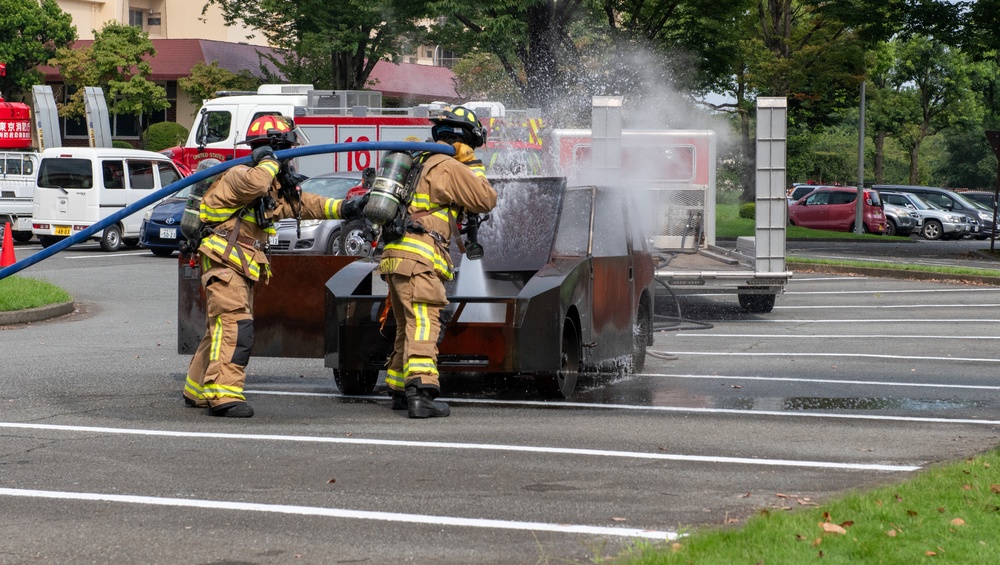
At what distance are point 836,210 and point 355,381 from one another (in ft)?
105

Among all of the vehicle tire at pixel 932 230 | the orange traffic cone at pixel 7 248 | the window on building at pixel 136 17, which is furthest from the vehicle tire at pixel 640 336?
the window on building at pixel 136 17

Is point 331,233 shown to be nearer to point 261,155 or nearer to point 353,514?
point 261,155

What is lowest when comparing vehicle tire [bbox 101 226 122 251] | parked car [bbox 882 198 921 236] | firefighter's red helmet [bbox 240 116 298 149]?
vehicle tire [bbox 101 226 122 251]

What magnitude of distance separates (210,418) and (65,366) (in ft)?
10.1

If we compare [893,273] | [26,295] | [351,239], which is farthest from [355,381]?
[893,273]

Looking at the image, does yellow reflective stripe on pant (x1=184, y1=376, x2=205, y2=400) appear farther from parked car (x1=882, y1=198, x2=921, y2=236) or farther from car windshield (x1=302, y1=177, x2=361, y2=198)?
parked car (x1=882, y1=198, x2=921, y2=236)

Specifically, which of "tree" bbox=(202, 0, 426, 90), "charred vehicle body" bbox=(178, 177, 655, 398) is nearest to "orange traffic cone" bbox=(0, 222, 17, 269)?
"charred vehicle body" bbox=(178, 177, 655, 398)

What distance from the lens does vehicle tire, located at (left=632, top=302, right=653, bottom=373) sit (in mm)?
10477

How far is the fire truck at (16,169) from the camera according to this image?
2656 centimetres

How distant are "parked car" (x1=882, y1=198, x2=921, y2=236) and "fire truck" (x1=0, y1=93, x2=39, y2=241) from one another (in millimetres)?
24151

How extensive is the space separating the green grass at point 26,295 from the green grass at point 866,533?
433 inches

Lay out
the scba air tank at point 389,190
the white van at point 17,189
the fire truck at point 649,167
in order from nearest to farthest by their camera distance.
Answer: the scba air tank at point 389,190, the fire truck at point 649,167, the white van at point 17,189

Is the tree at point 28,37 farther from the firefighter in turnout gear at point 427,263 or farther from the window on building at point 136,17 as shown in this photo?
the firefighter in turnout gear at point 427,263

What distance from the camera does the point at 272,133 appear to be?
829cm
